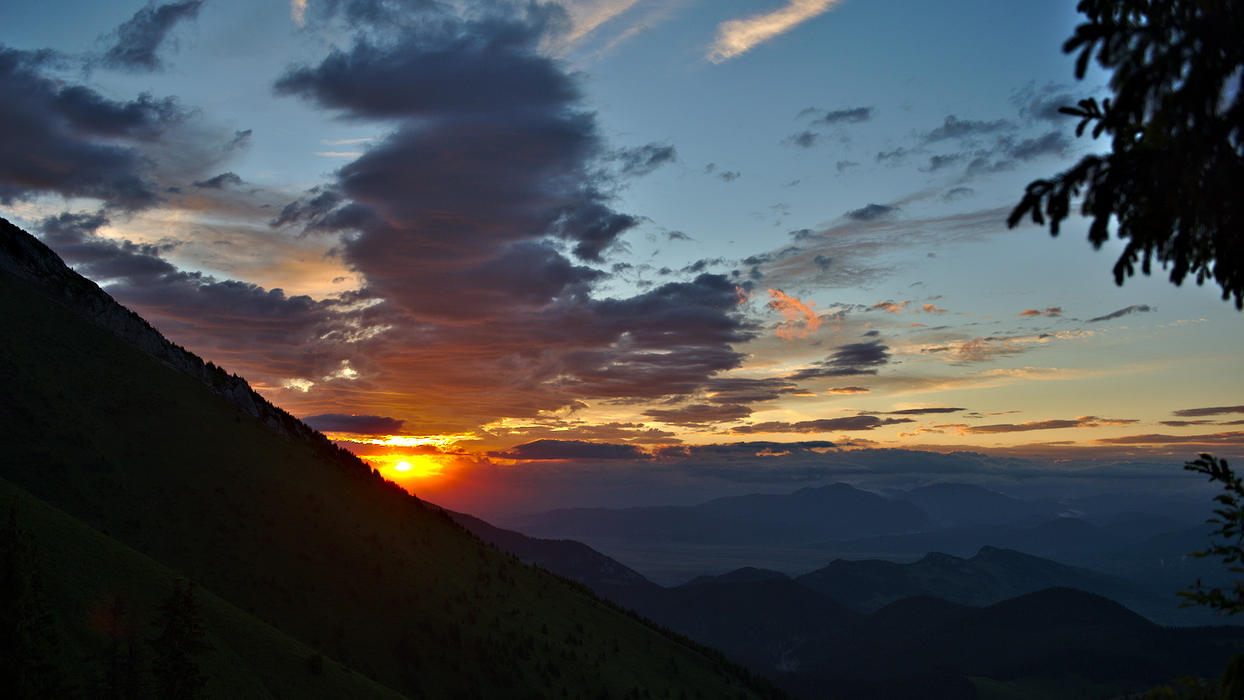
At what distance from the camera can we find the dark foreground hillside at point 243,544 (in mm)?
36156

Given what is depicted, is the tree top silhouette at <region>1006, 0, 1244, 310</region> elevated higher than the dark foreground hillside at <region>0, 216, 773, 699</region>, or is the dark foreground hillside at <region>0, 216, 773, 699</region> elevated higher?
the tree top silhouette at <region>1006, 0, 1244, 310</region>

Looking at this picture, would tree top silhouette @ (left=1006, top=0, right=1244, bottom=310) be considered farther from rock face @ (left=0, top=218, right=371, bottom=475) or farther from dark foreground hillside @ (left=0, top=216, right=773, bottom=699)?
rock face @ (left=0, top=218, right=371, bottom=475)

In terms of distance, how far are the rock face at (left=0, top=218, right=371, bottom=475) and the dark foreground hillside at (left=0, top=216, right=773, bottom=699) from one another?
30 cm

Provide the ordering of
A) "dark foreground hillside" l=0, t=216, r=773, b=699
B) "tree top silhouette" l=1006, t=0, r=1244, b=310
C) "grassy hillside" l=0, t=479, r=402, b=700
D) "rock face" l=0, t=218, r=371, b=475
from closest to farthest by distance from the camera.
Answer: "tree top silhouette" l=1006, t=0, r=1244, b=310 < "grassy hillside" l=0, t=479, r=402, b=700 < "dark foreground hillside" l=0, t=216, r=773, b=699 < "rock face" l=0, t=218, r=371, b=475

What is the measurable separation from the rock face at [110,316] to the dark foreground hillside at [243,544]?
0.30 meters

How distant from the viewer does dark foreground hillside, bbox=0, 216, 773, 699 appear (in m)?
36.2

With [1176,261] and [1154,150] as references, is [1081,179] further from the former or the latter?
[1176,261]

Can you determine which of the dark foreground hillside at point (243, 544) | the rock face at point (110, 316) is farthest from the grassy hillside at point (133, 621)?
the rock face at point (110, 316)

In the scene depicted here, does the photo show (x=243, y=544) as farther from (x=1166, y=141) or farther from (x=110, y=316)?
(x=1166, y=141)

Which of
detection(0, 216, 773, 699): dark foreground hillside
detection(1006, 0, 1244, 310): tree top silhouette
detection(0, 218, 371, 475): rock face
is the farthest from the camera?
detection(0, 218, 371, 475): rock face

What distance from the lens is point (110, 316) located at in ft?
255

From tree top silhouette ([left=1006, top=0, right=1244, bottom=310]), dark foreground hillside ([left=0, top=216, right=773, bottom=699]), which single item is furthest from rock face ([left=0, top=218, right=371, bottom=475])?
tree top silhouette ([left=1006, top=0, right=1244, bottom=310])

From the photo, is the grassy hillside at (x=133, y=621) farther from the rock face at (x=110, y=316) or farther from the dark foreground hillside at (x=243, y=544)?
the rock face at (x=110, y=316)

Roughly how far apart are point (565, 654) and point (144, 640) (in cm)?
4682
